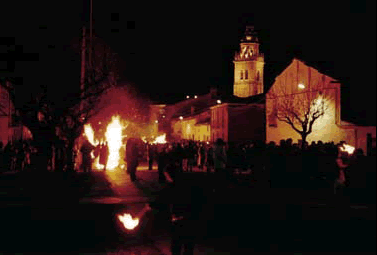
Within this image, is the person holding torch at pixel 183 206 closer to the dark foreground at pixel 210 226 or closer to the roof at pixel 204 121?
the dark foreground at pixel 210 226

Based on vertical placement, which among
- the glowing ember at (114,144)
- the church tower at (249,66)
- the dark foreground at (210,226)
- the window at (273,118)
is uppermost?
the church tower at (249,66)

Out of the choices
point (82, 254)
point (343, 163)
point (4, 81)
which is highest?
point (4, 81)

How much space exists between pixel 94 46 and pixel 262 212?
1764cm

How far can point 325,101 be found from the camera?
158 ft

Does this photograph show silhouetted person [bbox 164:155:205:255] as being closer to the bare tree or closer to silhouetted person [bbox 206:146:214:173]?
silhouetted person [bbox 206:146:214:173]

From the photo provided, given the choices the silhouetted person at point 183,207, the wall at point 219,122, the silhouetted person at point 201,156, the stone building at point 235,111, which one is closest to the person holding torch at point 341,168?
the silhouetted person at point 183,207

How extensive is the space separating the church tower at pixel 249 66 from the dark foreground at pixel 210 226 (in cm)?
6579

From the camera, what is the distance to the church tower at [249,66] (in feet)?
279

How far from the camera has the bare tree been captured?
153ft

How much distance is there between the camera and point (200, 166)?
3647 centimetres

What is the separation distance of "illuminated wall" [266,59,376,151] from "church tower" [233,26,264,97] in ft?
93.0

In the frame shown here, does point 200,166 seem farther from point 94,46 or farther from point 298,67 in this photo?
point 298,67

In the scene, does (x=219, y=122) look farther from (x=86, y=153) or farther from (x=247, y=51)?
(x=86, y=153)

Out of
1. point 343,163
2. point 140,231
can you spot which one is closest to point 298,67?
point 343,163
